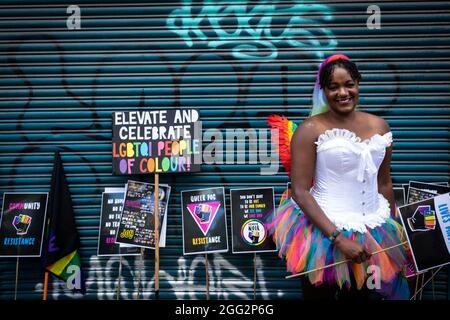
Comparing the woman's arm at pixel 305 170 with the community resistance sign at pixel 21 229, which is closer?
the woman's arm at pixel 305 170

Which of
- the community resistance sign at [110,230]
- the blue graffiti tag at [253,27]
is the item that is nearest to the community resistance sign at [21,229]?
the community resistance sign at [110,230]

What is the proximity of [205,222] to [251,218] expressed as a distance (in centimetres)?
46

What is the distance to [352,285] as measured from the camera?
4.19 metres

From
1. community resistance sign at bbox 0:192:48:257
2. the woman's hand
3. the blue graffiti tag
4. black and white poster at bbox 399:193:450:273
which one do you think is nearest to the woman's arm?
the woman's hand

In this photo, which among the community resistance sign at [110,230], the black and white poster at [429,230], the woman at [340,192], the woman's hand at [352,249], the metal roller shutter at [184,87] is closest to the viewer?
the woman's hand at [352,249]

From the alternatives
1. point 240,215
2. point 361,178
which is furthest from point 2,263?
point 361,178

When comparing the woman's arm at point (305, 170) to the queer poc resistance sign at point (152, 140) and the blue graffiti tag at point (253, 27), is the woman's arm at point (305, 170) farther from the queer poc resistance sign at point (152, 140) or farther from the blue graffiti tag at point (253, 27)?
the blue graffiti tag at point (253, 27)

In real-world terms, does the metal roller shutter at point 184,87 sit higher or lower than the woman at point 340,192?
higher

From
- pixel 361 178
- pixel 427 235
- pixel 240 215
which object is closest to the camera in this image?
pixel 361 178

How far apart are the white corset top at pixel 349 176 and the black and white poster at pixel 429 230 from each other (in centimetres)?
66

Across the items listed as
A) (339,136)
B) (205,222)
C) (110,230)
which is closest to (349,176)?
(339,136)

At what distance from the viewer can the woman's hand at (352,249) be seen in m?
4.03
